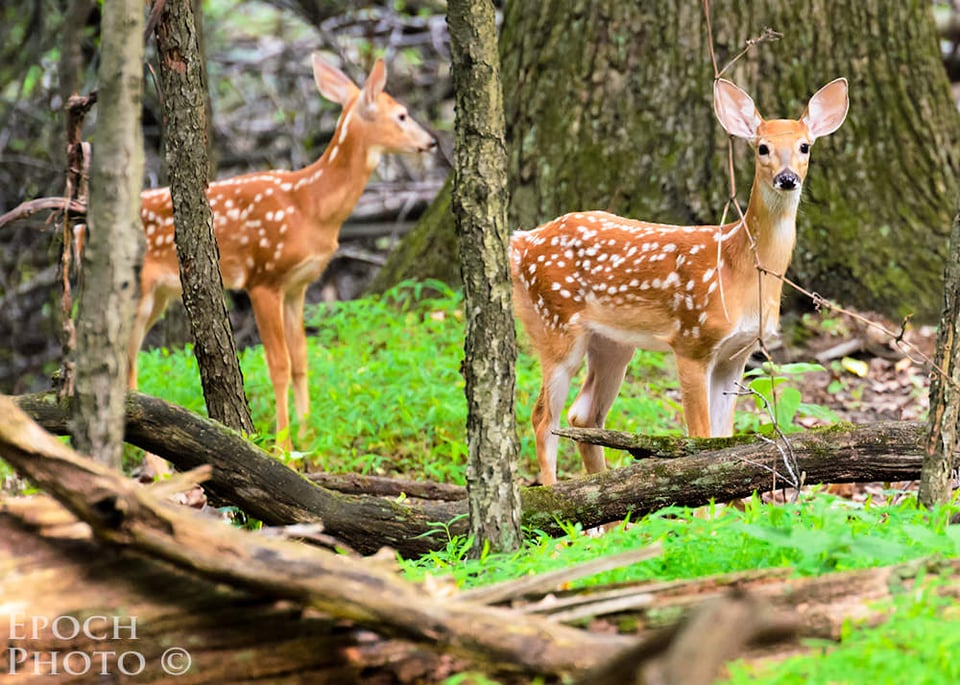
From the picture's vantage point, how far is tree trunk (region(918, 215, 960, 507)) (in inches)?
132

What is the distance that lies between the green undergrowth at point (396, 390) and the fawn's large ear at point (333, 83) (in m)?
1.33

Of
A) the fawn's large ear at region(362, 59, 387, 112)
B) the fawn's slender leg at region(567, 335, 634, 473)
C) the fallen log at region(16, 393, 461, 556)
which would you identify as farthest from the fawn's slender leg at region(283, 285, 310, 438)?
the fallen log at region(16, 393, 461, 556)

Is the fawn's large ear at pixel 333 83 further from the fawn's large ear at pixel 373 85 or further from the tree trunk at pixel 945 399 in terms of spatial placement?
the tree trunk at pixel 945 399

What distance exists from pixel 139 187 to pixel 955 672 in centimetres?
197

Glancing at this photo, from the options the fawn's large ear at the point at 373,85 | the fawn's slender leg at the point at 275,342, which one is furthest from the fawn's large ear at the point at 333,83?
the fawn's slender leg at the point at 275,342

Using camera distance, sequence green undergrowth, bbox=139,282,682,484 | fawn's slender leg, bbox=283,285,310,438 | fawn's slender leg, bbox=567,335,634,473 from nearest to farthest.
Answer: fawn's slender leg, bbox=567,335,634,473 < green undergrowth, bbox=139,282,682,484 < fawn's slender leg, bbox=283,285,310,438

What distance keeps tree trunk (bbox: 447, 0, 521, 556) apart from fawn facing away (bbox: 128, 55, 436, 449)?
10.5 feet

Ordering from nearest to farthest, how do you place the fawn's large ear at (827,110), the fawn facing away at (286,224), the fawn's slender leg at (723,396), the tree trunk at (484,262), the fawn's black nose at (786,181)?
the tree trunk at (484,262) < the fawn's black nose at (786,181) < the fawn's large ear at (827,110) < the fawn's slender leg at (723,396) < the fawn facing away at (286,224)

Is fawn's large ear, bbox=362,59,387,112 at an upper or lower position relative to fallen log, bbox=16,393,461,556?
upper

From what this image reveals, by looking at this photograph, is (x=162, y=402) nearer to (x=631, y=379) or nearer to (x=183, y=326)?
(x=631, y=379)

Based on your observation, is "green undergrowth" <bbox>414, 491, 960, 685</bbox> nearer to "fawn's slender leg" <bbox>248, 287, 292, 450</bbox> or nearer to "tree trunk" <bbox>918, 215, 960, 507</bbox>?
"tree trunk" <bbox>918, 215, 960, 507</bbox>

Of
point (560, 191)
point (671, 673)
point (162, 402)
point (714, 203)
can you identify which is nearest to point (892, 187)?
point (714, 203)

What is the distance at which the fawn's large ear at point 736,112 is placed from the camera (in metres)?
4.92

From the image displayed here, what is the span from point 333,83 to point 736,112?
10.3 feet
